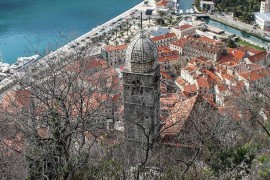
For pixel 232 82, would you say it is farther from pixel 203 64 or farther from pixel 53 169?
Result: pixel 53 169

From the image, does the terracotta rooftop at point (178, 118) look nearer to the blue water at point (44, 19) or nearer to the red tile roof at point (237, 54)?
the red tile roof at point (237, 54)

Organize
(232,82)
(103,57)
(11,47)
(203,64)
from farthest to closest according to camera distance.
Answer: (11,47)
(103,57)
(203,64)
(232,82)

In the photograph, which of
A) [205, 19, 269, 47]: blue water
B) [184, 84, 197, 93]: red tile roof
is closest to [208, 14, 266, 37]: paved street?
[205, 19, 269, 47]: blue water

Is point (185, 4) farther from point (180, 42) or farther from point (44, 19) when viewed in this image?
point (180, 42)

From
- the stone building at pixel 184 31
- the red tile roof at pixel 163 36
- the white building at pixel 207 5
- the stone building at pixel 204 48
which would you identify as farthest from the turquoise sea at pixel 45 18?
the stone building at pixel 204 48

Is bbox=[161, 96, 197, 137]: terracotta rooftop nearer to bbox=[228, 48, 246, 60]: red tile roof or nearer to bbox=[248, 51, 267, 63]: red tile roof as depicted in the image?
bbox=[248, 51, 267, 63]: red tile roof

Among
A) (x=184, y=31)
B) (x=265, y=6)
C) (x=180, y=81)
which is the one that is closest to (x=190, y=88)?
(x=180, y=81)

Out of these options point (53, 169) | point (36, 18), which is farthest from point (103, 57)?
point (53, 169)
